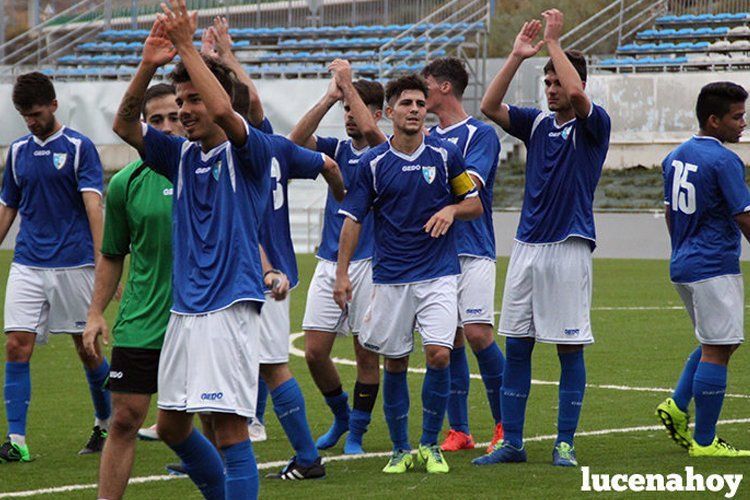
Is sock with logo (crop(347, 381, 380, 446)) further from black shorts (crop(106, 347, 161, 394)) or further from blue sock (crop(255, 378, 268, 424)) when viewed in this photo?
black shorts (crop(106, 347, 161, 394))

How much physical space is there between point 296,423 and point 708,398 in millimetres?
2333

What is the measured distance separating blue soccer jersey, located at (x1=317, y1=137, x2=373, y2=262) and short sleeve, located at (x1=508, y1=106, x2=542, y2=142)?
113cm

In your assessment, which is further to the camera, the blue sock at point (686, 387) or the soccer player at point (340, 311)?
the soccer player at point (340, 311)

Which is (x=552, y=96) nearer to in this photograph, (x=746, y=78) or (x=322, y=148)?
(x=322, y=148)

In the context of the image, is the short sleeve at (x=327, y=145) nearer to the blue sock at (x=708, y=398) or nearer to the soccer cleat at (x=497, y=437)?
the soccer cleat at (x=497, y=437)

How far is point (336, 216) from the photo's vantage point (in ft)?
26.7

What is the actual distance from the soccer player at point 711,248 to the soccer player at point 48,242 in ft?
11.1

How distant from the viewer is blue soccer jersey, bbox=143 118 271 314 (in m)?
4.96

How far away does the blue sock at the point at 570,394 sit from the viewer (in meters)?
7.06

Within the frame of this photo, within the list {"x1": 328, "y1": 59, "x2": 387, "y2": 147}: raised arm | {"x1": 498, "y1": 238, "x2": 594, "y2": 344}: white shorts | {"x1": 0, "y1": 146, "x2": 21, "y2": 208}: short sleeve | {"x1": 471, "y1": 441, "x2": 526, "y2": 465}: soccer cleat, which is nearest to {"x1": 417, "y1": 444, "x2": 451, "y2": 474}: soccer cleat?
{"x1": 471, "y1": 441, "x2": 526, "y2": 465}: soccer cleat

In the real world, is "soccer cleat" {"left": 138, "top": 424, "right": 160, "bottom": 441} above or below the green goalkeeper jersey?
below

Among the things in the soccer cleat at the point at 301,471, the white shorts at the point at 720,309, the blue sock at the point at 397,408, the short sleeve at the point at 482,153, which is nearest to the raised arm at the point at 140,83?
the soccer cleat at the point at 301,471

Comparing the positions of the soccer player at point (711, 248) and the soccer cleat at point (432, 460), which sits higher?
the soccer player at point (711, 248)

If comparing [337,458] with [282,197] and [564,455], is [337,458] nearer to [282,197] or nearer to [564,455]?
[564,455]
